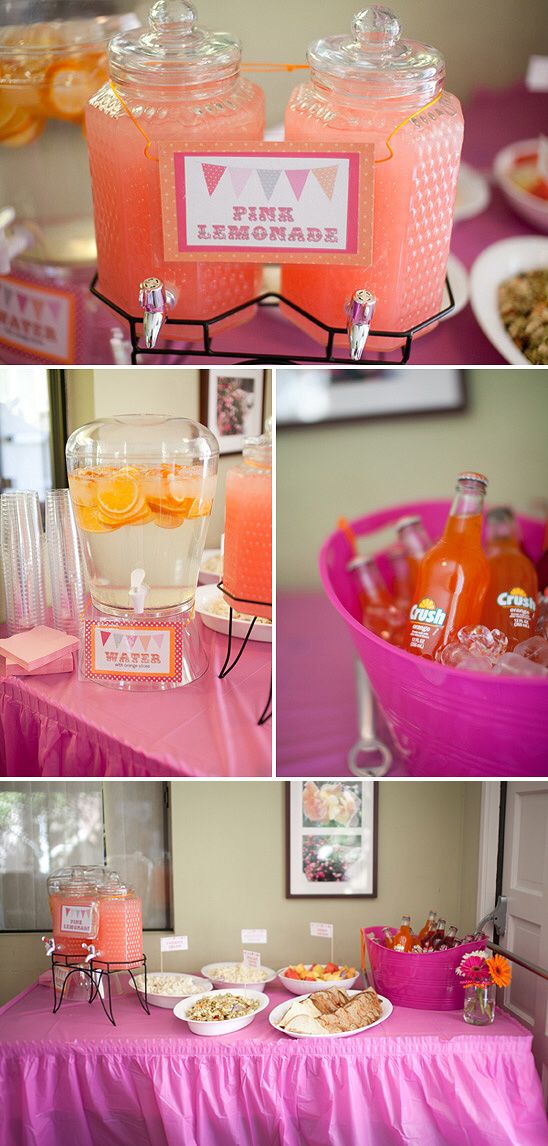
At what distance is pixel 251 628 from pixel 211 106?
740 millimetres

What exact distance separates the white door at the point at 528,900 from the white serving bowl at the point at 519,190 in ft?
4.93

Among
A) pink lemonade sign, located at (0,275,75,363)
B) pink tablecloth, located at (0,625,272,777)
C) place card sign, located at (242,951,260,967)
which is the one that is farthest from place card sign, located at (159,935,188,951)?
pink lemonade sign, located at (0,275,75,363)

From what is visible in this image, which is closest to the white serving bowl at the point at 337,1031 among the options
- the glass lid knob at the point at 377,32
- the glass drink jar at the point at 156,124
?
the glass drink jar at the point at 156,124

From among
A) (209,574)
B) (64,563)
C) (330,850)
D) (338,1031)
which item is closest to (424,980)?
(338,1031)

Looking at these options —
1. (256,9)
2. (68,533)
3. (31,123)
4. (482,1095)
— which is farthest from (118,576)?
(482,1095)

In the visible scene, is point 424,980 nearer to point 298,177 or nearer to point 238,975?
point 238,975

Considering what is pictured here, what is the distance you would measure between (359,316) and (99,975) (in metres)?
2.10

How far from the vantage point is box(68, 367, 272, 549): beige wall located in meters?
1.22

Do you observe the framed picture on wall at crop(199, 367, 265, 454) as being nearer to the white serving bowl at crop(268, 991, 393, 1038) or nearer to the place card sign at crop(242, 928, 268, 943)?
the white serving bowl at crop(268, 991, 393, 1038)

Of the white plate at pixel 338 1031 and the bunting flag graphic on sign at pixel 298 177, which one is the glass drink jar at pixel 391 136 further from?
the white plate at pixel 338 1031

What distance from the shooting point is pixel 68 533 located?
1.30m

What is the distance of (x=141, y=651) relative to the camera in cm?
125

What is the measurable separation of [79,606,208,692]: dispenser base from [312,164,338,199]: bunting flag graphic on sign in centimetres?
64

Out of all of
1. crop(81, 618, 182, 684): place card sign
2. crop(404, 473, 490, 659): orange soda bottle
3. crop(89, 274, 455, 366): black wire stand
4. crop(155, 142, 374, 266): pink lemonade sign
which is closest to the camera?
crop(155, 142, 374, 266): pink lemonade sign
